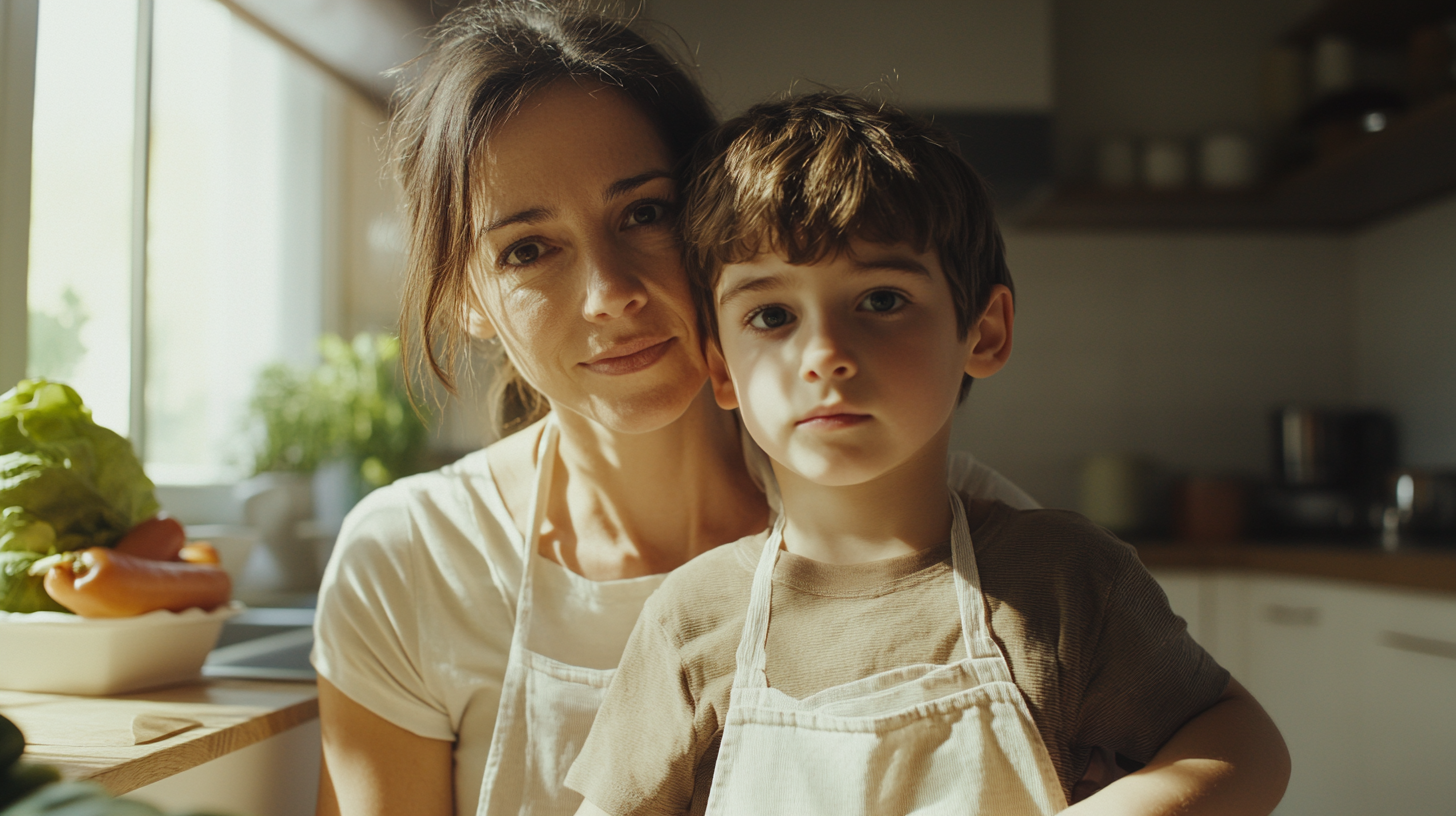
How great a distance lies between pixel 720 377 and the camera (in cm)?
83

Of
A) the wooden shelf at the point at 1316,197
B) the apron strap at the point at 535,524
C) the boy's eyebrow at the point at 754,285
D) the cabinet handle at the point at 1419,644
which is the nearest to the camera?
the boy's eyebrow at the point at 754,285

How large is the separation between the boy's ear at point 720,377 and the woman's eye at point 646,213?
135 millimetres

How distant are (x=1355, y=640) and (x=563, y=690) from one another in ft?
6.27

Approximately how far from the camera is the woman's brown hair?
909 mm

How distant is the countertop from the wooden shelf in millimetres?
2398

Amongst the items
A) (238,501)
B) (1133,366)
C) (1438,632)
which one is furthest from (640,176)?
(1133,366)

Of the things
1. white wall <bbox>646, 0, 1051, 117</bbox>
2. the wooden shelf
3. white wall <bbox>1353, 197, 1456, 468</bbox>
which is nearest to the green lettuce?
white wall <bbox>646, 0, 1051, 117</bbox>

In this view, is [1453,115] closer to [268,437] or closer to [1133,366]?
[1133,366]

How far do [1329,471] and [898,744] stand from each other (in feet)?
8.40

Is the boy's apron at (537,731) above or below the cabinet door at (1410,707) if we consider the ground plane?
above

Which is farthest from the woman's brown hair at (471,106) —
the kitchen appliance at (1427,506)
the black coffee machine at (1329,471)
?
the black coffee machine at (1329,471)

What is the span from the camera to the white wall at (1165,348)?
3.04 metres

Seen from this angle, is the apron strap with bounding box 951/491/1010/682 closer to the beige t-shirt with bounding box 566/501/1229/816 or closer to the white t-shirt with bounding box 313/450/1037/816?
the beige t-shirt with bounding box 566/501/1229/816

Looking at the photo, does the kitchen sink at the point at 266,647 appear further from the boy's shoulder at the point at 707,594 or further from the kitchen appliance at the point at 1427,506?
the kitchen appliance at the point at 1427,506
